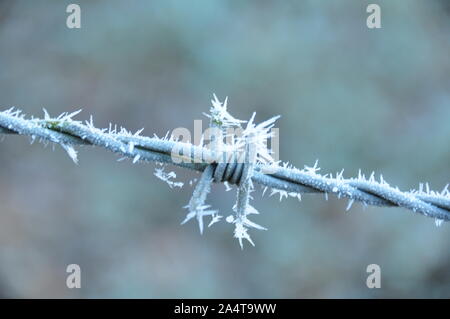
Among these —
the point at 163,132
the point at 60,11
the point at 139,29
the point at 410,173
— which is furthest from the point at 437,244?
the point at 60,11

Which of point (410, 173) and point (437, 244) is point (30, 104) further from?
point (437, 244)

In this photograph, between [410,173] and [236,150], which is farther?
[410,173]

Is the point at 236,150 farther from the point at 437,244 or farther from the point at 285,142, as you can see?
the point at 437,244

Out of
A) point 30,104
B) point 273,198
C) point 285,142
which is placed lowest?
point 273,198

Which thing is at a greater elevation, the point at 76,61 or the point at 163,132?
the point at 76,61
